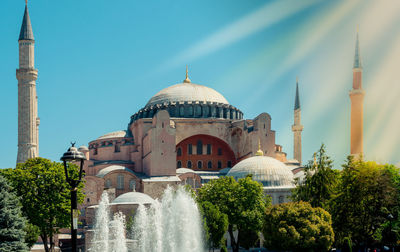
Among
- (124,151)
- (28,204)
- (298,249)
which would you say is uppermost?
(124,151)

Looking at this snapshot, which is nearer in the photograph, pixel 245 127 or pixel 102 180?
pixel 102 180

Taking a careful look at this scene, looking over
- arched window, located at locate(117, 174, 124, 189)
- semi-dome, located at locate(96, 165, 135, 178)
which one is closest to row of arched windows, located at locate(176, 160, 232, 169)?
semi-dome, located at locate(96, 165, 135, 178)

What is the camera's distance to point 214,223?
113 ft

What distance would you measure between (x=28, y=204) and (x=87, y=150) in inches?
969

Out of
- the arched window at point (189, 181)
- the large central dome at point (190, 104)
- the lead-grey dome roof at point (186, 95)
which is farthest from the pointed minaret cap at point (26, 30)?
the arched window at point (189, 181)

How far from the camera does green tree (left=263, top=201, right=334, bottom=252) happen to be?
99.8ft

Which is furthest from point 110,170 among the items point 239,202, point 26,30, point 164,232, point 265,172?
point 164,232

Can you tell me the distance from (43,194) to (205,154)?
23.1 meters

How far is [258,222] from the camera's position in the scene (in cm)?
3756

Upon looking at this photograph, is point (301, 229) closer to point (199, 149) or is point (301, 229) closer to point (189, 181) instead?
point (189, 181)

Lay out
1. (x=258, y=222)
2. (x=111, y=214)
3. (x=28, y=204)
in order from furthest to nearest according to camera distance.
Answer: (x=111, y=214)
(x=258, y=222)
(x=28, y=204)

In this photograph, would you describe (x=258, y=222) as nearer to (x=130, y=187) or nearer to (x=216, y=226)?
(x=216, y=226)

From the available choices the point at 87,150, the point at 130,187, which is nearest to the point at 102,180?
the point at 130,187

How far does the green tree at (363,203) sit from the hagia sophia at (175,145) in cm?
1240
